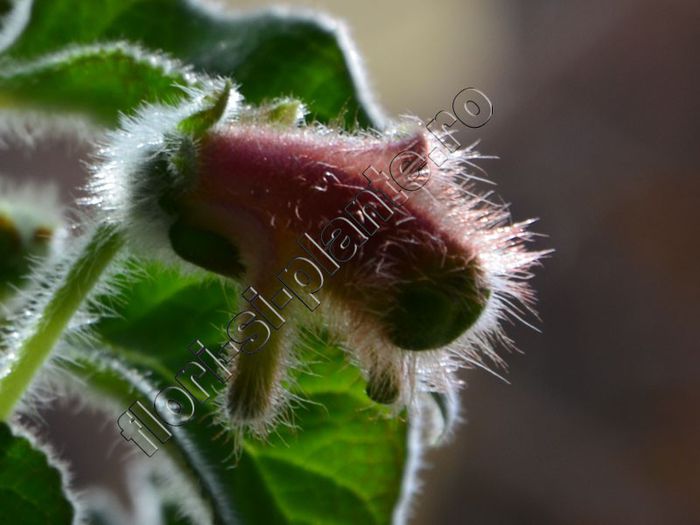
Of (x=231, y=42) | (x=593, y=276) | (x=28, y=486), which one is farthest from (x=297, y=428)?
(x=593, y=276)

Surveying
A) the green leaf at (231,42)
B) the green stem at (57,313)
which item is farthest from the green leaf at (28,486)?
the green leaf at (231,42)

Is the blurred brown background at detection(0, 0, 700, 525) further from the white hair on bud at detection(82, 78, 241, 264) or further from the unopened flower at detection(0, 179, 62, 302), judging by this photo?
the white hair on bud at detection(82, 78, 241, 264)

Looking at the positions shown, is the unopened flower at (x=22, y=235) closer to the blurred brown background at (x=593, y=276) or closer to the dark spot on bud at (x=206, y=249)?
the dark spot on bud at (x=206, y=249)

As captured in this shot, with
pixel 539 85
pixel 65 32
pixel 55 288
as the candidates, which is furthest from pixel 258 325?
pixel 539 85

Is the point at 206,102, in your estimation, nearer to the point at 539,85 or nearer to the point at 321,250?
the point at 321,250

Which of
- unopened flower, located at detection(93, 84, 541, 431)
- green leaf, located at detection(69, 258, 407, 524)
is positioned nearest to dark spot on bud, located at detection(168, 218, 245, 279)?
unopened flower, located at detection(93, 84, 541, 431)

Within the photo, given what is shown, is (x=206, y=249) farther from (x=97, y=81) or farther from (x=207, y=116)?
(x=97, y=81)
